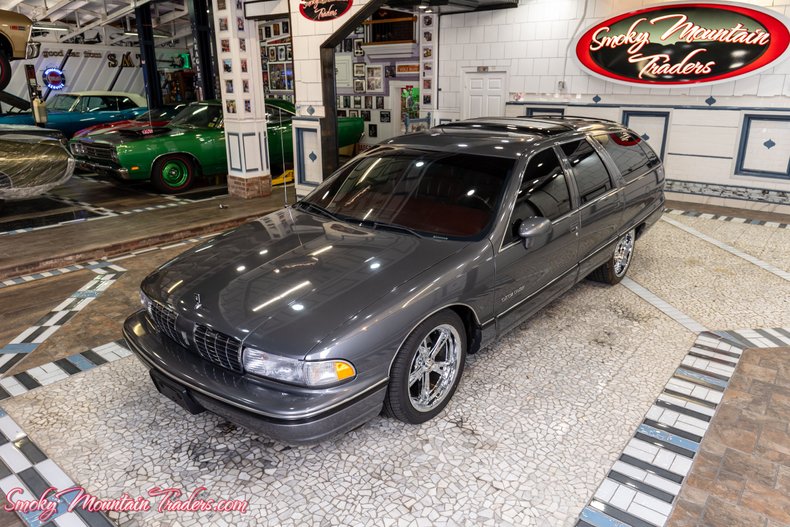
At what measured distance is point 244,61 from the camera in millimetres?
7793

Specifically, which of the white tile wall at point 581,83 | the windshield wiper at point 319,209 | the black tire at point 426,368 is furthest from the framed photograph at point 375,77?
the black tire at point 426,368

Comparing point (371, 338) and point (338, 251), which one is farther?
point (338, 251)

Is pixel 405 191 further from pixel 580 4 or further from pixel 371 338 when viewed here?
pixel 580 4

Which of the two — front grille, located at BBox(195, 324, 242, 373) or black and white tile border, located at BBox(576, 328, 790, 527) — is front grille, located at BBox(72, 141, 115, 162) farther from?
black and white tile border, located at BBox(576, 328, 790, 527)

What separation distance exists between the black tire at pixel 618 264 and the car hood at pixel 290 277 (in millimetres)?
2217

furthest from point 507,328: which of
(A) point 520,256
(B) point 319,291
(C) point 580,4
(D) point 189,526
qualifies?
(C) point 580,4

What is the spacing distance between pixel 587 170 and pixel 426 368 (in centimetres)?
201

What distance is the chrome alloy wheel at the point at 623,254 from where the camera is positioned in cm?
469

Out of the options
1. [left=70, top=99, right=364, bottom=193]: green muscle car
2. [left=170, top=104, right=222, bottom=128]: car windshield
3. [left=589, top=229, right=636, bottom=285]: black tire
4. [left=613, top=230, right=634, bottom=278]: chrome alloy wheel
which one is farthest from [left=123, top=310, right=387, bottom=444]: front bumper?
[left=170, top=104, right=222, bottom=128]: car windshield

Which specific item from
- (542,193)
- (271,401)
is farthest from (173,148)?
(271,401)

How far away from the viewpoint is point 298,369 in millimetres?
2283

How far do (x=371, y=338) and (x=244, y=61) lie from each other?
6.56m

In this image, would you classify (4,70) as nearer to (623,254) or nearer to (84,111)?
(84,111)

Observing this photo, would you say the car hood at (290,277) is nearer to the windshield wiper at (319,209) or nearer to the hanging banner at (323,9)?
the windshield wiper at (319,209)
